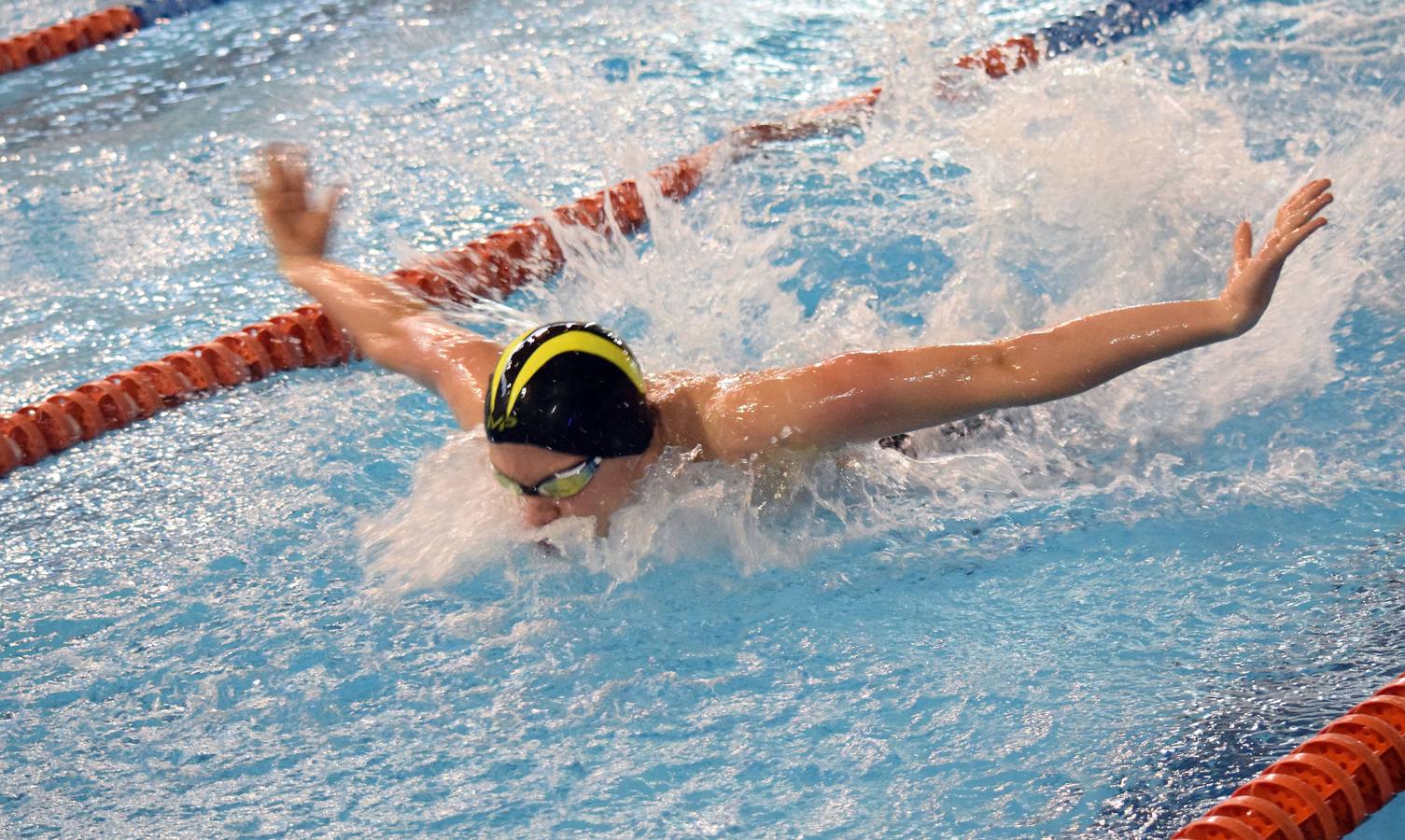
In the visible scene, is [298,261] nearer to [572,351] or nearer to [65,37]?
[572,351]

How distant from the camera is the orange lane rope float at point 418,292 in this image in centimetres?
327

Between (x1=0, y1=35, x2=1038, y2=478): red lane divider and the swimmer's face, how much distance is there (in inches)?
45.9

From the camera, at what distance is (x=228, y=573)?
2678 mm

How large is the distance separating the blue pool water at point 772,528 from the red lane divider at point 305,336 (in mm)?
76

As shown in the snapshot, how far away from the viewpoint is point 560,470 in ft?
7.27

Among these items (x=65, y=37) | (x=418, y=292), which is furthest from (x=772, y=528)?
(x=65, y=37)

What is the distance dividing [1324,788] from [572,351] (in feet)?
4.50

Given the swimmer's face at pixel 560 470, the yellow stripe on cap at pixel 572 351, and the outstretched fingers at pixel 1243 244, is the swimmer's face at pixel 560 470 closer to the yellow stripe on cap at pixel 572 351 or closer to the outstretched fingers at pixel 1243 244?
Result: the yellow stripe on cap at pixel 572 351

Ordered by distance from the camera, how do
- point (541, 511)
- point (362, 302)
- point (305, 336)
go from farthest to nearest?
point (305, 336) < point (362, 302) < point (541, 511)

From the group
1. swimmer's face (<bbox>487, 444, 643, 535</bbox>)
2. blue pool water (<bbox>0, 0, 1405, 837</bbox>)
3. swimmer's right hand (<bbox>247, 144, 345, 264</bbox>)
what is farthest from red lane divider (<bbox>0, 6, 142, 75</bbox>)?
swimmer's face (<bbox>487, 444, 643, 535</bbox>)

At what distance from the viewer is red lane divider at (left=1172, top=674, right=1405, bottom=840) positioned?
179 cm

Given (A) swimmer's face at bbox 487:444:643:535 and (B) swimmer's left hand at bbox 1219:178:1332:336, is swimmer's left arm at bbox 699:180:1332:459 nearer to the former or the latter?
(B) swimmer's left hand at bbox 1219:178:1332:336

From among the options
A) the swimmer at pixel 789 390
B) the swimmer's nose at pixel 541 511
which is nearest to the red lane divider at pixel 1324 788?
the swimmer at pixel 789 390

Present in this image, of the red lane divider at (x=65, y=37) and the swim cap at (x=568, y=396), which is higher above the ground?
the red lane divider at (x=65, y=37)
